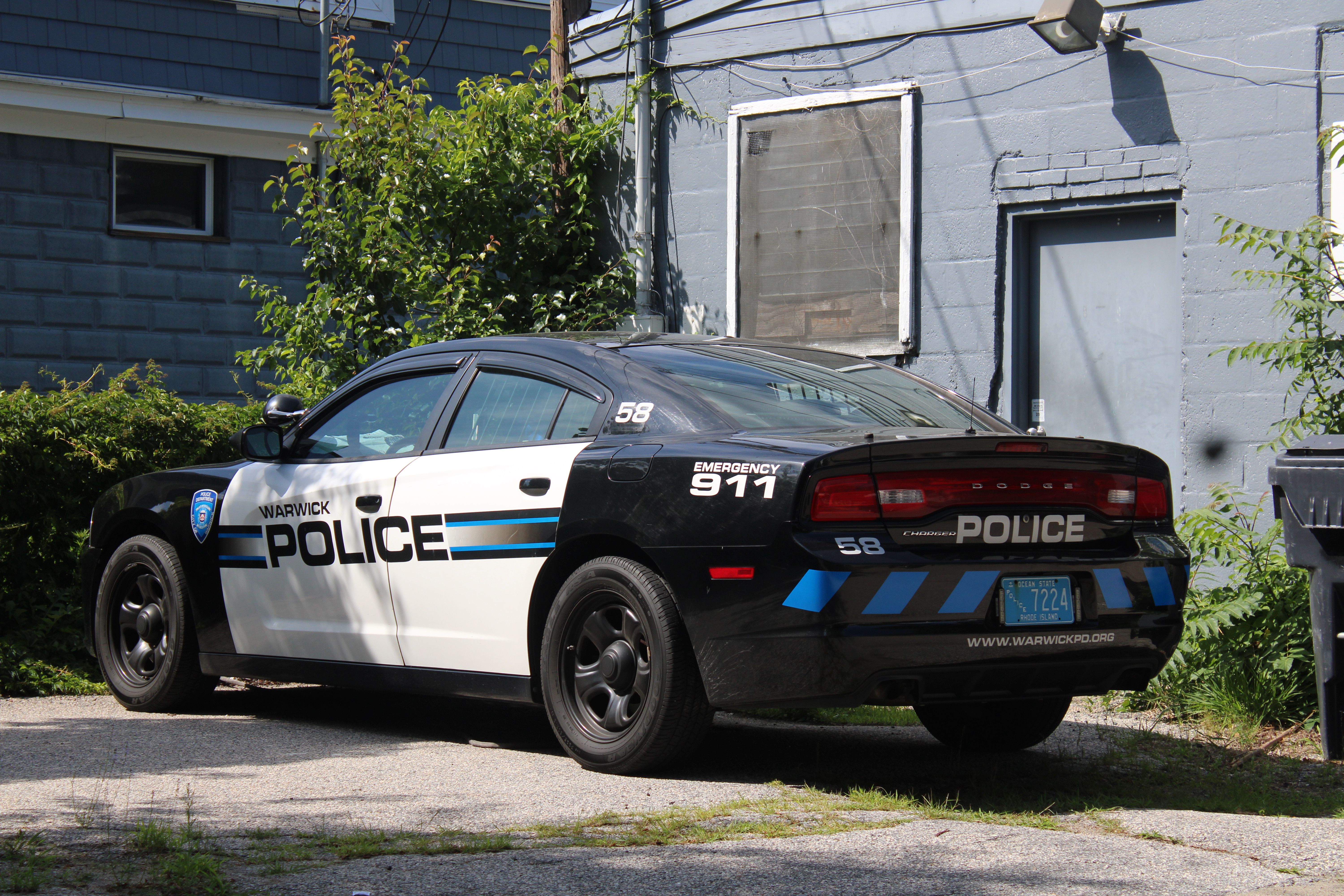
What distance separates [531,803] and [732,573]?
91 cm

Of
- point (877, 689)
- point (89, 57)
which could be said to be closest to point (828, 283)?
point (877, 689)

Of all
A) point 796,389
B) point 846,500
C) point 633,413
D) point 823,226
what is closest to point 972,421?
point 796,389

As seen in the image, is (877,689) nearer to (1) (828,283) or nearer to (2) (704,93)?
(1) (828,283)

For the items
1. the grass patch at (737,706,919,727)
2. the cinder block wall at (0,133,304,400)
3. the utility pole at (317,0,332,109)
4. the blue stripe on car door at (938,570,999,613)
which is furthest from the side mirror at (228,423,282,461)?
the utility pole at (317,0,332,109)

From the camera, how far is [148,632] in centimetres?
671

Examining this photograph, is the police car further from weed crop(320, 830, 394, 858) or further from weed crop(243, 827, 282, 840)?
weed crop(243, 827, 282, 840)

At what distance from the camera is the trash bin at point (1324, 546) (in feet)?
18.0

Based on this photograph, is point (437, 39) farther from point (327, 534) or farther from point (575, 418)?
point (575, 418)

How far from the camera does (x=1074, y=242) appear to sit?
8.78 meters

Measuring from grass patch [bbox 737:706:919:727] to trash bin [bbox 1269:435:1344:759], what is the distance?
168 centimetres

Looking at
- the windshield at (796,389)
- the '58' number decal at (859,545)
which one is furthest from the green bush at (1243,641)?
the '58' number decal at (859,545)

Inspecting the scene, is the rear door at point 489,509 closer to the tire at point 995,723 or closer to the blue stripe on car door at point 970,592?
the blue stripe on car door at point 970,592

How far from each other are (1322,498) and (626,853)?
2.94 m

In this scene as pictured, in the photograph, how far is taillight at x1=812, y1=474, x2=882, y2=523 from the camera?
4.53 meters
